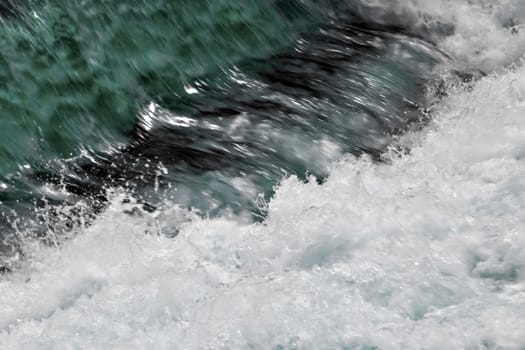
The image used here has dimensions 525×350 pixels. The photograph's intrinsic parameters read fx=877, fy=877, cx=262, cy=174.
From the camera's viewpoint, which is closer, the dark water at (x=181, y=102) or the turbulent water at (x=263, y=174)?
the turbulent water at (x=263, y=174)

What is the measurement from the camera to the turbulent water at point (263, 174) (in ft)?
12.5

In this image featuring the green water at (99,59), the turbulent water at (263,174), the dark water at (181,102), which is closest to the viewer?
the turbulent water at (263,174)

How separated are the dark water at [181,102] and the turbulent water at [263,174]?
14 mm

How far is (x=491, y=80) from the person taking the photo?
20.2 ft

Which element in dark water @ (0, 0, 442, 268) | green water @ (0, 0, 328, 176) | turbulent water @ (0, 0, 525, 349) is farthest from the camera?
green water @ (0, 0, 328, 176)

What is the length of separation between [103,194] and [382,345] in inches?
88.4

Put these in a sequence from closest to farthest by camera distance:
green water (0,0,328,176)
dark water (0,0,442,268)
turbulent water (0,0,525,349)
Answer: turbulent water (0,0,525,349), dark water (0,0,442,268), green water (0,0,328,176)

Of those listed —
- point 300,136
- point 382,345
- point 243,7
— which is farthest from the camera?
point 243,7

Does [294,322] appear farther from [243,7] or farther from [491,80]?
[243,7]

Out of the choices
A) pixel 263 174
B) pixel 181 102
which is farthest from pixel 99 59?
pixel 263 174

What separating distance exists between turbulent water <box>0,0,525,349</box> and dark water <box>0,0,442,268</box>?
14 millimetres

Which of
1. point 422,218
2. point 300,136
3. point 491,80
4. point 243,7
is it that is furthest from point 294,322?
point 243,7

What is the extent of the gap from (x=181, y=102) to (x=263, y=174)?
99 centimetres

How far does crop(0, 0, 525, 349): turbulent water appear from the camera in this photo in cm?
381
